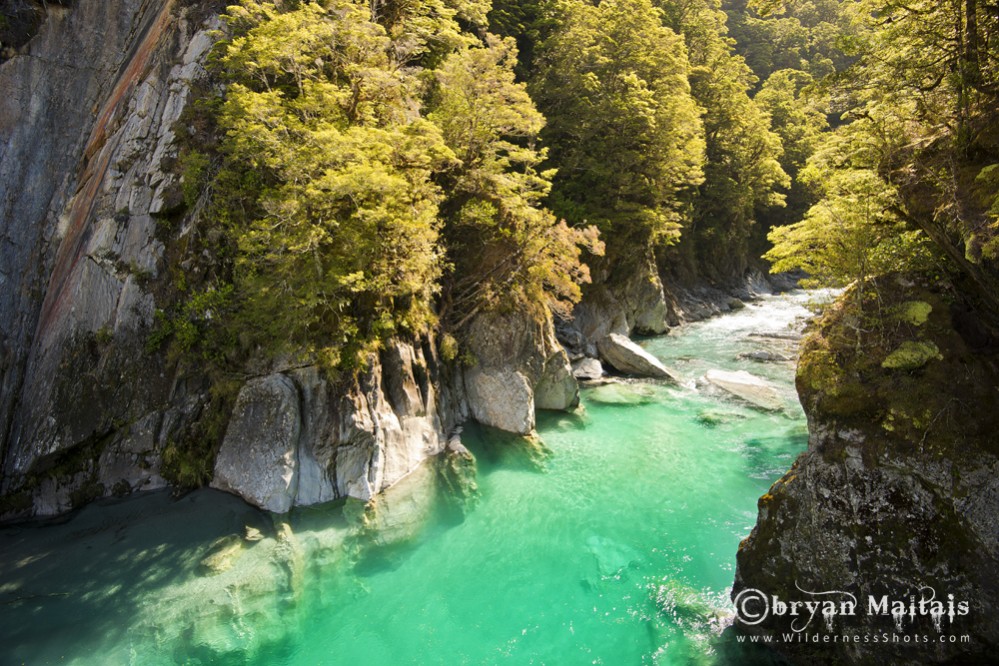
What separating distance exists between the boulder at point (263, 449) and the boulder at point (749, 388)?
509 inches

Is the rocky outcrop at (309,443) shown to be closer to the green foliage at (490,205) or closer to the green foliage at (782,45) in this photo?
the green foliage at (490,205)

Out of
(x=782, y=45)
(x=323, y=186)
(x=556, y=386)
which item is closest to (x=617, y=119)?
(x=556, y=386)

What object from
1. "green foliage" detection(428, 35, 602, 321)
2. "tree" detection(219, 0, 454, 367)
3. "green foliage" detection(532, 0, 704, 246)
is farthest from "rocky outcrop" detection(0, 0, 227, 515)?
"green foliage" detection(532, 0, 704, 246)

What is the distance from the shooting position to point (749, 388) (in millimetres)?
15227

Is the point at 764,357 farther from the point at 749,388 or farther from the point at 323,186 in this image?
the point at 323,186

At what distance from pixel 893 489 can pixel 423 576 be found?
7140 millimetres

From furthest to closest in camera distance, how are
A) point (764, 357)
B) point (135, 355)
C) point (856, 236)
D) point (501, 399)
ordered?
1. point (764, 357)
2. point (501, 399)
3. point (135, 355)
4. point (856, 236)

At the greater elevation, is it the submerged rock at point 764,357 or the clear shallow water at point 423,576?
the submerged rock at point 764,357

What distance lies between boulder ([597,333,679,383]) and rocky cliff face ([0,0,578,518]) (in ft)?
17.1

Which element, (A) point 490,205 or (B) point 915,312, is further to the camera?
(A) point 490,205

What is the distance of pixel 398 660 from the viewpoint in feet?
22.1

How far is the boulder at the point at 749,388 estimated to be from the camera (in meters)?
14.5

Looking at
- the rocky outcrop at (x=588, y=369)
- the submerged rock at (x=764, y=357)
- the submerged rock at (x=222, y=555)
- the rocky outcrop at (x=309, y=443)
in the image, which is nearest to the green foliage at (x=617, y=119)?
the rocky outcrop at (x=588, y=369)

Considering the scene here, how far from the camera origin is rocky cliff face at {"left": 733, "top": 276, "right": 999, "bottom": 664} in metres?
5.47
